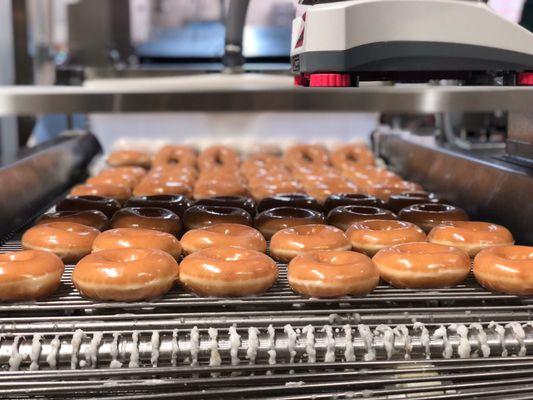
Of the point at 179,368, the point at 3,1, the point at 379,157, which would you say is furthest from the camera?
the point at 379,157

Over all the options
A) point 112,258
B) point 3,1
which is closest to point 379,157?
point 3,1

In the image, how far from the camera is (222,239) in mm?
1601

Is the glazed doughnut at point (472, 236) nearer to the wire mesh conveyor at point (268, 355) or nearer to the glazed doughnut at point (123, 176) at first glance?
the wire mesh conveyor at point (268, 355)

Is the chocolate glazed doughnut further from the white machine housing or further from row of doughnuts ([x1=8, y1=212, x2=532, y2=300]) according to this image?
the white machine housing

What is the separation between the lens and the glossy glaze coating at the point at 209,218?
6.04 feet

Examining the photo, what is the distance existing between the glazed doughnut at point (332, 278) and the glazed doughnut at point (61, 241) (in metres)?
0.59

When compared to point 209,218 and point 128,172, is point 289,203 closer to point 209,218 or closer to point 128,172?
point 209,218

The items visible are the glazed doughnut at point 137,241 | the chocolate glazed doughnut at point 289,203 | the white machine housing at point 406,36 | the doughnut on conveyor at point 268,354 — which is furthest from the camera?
the chocolate glazed doughnut at point 289,203

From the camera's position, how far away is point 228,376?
3.82 ft

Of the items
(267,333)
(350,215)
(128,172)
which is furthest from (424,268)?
(128,172)

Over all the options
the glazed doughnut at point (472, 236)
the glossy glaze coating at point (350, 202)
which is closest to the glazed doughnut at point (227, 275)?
the glazed doughnut at point (472, 236)

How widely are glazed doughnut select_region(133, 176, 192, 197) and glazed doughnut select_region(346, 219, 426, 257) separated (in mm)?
912

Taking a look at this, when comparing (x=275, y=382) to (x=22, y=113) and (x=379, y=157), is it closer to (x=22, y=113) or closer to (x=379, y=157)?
(x=22, y=113)

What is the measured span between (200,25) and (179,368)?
4048 millimetres
